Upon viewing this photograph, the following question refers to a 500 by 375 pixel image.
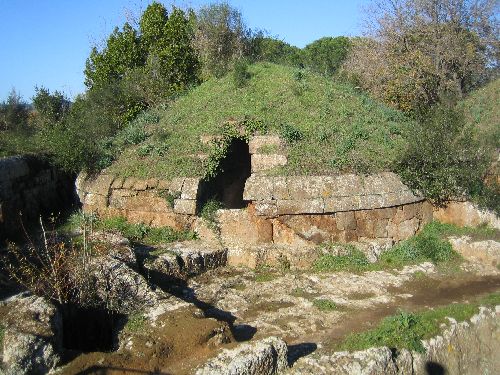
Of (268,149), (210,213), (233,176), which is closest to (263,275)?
(210,213)

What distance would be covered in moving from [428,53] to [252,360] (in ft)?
54.1

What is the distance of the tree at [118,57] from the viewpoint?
17.8 meters

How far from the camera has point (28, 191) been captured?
9656 mm

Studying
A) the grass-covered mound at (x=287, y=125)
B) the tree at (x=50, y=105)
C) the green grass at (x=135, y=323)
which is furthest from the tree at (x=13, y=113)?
the green grass at (x=135, y=323)

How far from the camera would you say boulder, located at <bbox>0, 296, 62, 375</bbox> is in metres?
4.49

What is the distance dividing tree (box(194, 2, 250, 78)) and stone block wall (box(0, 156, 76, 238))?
25.8ft

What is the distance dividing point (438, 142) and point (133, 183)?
5.95 meters

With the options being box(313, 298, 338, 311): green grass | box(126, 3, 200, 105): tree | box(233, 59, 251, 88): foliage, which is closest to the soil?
box(313, 298, 338, 311): green grass

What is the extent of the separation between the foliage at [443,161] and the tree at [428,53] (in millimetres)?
7495

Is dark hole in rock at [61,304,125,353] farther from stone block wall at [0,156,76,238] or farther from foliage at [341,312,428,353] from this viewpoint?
stone block wall at [0,156,76,238]

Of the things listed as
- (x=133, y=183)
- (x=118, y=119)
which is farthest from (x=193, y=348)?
(x=118, y=119)

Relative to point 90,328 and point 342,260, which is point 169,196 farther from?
point 90,328

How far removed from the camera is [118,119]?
1373 centimetres

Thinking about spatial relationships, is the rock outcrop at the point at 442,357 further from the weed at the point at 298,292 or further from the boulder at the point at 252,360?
the weed at the point at 298,292
